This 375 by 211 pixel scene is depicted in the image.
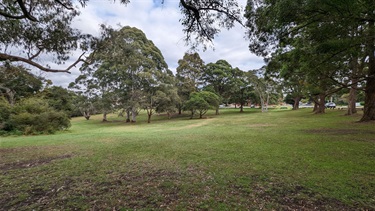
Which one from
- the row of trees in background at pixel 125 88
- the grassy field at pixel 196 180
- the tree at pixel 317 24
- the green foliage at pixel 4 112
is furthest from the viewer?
the green foliage at pixel 4 112

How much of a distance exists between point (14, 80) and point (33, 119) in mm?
3225

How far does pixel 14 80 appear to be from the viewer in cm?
1398

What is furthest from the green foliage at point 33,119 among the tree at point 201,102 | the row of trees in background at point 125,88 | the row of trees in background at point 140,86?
the tree at point 201,102

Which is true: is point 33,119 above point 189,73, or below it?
below

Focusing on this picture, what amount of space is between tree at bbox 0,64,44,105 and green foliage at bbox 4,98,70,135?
1.74 meters

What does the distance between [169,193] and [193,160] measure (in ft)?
7.14

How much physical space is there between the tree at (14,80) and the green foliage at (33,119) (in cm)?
174

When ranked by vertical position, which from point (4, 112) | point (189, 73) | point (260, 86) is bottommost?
point (4, 112)

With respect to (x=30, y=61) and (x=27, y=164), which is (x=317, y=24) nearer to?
(x=30, y=61)

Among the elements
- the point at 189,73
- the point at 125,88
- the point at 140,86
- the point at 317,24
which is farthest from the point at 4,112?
the point at 189,73

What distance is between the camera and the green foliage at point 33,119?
575 inches

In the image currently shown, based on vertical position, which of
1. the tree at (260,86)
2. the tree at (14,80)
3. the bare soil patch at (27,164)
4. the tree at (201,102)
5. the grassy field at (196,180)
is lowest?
the bare soil patch at (27,164)

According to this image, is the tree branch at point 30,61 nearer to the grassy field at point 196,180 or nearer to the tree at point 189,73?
the grassy field at point 196,180

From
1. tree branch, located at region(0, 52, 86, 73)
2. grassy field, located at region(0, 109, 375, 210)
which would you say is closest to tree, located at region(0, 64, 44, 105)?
tree branch, located at region(0, 52, 86, 73)
